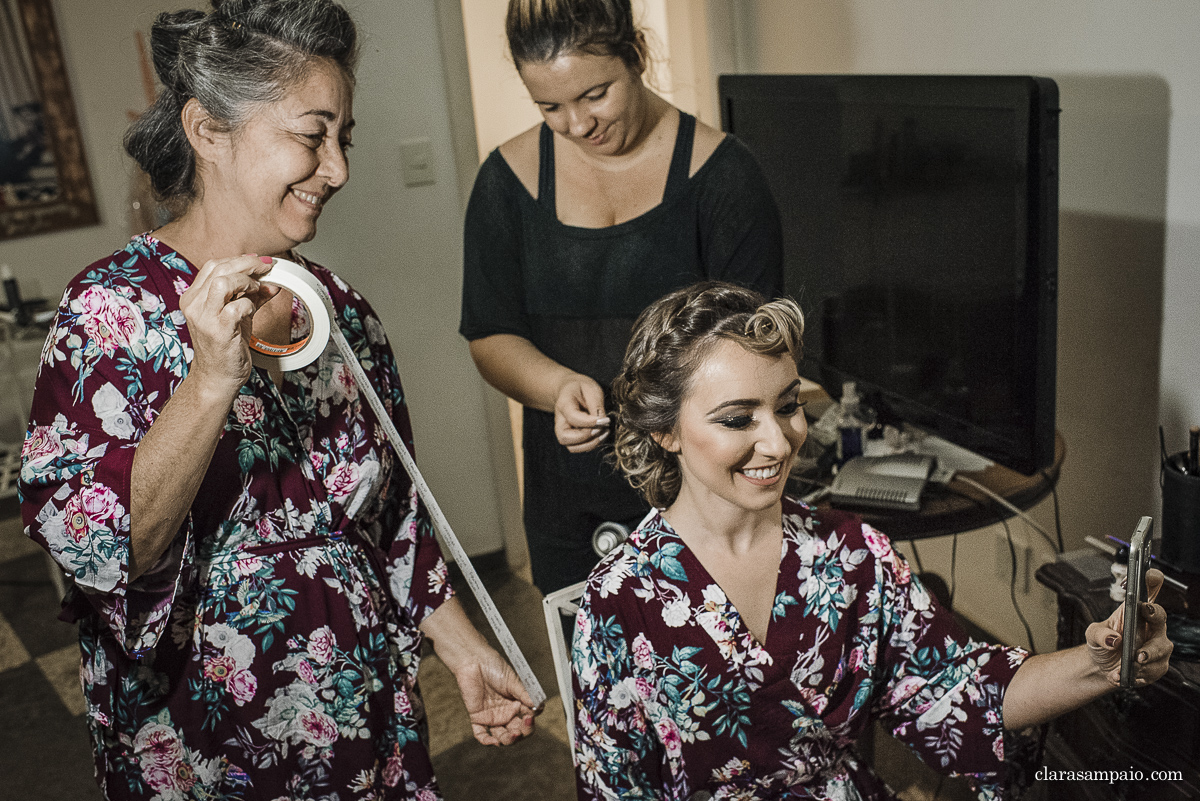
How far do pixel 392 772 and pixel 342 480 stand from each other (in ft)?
1.27

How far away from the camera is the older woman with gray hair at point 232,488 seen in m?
1.05

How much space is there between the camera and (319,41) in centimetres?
117

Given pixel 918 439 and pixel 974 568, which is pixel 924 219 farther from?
pixel 974 568

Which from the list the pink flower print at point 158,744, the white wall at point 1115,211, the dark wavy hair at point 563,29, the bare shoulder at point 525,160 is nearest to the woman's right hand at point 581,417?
the bare shoulder at point 525,160

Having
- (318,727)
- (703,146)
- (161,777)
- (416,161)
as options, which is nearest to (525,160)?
(703,146)

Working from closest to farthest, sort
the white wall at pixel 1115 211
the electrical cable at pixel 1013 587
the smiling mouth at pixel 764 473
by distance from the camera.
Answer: the smiling mouth at pixel 764 473, the white wall at pixel 1115 211, the electrical cable at pixel 1013 587

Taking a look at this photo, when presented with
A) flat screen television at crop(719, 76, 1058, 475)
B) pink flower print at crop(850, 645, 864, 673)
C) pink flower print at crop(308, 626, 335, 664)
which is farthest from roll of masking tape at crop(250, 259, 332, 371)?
flat screen television at crop(719, 76, 1058, 475)

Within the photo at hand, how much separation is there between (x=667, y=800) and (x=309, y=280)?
79cm

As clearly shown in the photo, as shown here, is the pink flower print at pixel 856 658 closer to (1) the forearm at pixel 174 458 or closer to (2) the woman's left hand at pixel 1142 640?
(2) the woman's left hand at pixel 1142 640

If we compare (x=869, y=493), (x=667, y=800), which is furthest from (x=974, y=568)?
(x=667, y=800)

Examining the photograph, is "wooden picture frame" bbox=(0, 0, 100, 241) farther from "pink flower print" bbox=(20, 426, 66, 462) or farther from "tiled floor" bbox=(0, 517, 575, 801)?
"pink flower print" bbox=(20, 426, 66, 462)

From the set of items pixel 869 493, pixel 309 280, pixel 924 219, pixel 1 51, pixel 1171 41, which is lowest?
pixel 869 493

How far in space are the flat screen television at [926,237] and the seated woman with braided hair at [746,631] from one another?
1.57 ft

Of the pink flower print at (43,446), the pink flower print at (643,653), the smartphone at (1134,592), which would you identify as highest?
the pink flower print at (43,446)
